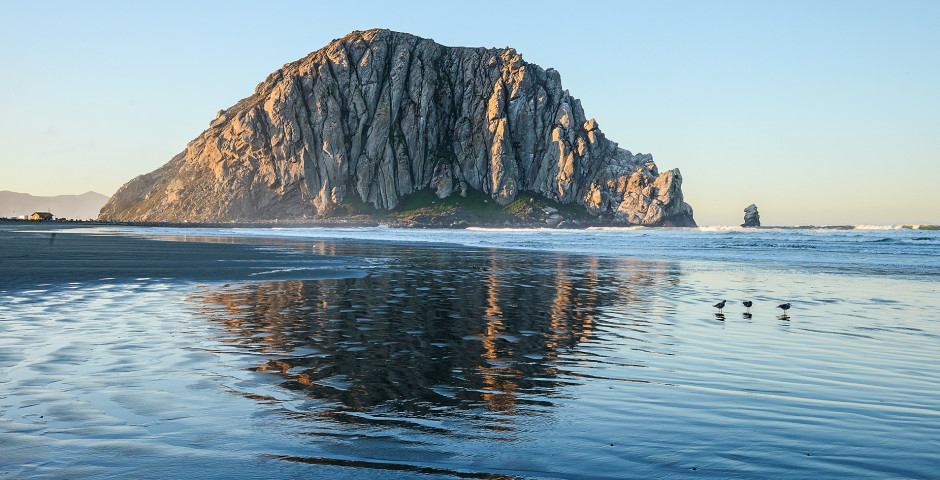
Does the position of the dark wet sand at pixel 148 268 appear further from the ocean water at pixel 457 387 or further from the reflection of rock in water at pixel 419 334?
the ocean water at pixel 457 387

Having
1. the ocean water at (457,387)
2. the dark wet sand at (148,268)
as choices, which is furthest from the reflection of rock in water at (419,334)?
the dark wet sand at (148,268)

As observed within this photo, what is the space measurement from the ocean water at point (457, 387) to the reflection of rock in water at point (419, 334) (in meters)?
0.08

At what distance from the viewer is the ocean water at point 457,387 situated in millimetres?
6586

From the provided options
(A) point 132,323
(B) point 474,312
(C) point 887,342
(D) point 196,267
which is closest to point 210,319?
(A) point 132,323

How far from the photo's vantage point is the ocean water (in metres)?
6.59

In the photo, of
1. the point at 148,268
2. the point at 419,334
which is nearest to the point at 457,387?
the point at 419,334

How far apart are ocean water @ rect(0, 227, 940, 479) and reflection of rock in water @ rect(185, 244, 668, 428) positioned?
79 millimetres

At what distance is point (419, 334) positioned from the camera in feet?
48.0

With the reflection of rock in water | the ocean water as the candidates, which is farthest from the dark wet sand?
the ocean water

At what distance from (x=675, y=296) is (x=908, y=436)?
1653 cm

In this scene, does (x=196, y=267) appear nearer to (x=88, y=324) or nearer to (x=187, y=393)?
(x=88, y=324)

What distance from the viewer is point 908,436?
7730 mm

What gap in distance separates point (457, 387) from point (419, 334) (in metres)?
4.95

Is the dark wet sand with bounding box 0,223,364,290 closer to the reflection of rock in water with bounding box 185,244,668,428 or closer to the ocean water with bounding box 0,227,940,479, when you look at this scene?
the reflection of rock in water with bounding box 185,244,668,428
